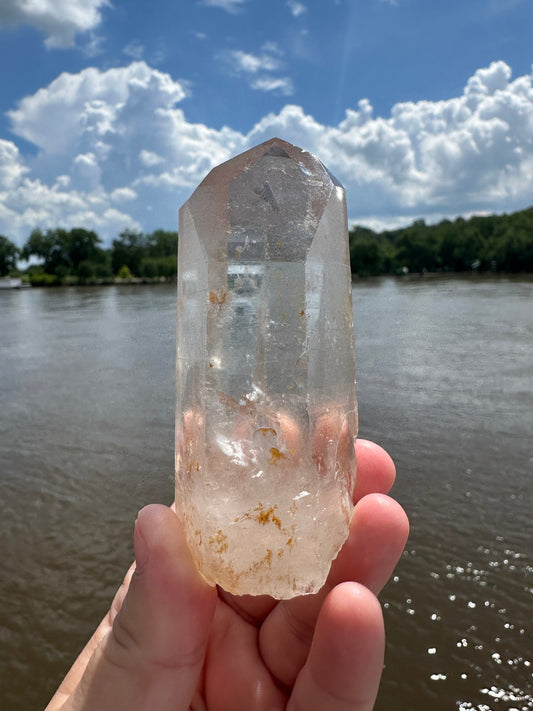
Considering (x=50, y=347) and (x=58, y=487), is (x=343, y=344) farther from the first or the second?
(x=50, y=347)

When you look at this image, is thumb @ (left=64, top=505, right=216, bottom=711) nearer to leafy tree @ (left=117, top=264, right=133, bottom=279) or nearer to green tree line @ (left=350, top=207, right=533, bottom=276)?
green tree line @ (left=350, top=207, right=533, bottom=276)

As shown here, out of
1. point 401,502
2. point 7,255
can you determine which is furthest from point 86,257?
point 401,502

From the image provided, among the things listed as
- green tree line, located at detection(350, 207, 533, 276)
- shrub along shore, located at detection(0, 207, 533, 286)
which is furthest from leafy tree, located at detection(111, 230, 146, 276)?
green tree line, located at detection(350, 207, 533, 276)

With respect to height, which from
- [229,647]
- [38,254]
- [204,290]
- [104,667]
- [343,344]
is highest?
[38,254]

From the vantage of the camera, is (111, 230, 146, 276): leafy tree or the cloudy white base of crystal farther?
(111, 230, 146, 276): leafy tree

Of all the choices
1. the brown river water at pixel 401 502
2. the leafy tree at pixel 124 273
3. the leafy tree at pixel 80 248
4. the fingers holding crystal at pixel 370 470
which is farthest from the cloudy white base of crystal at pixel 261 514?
the leafy tree at pixel 80 248

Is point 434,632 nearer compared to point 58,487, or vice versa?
point 434,632

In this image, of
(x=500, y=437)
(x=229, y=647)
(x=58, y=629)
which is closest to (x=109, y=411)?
(x=58, y=629)
